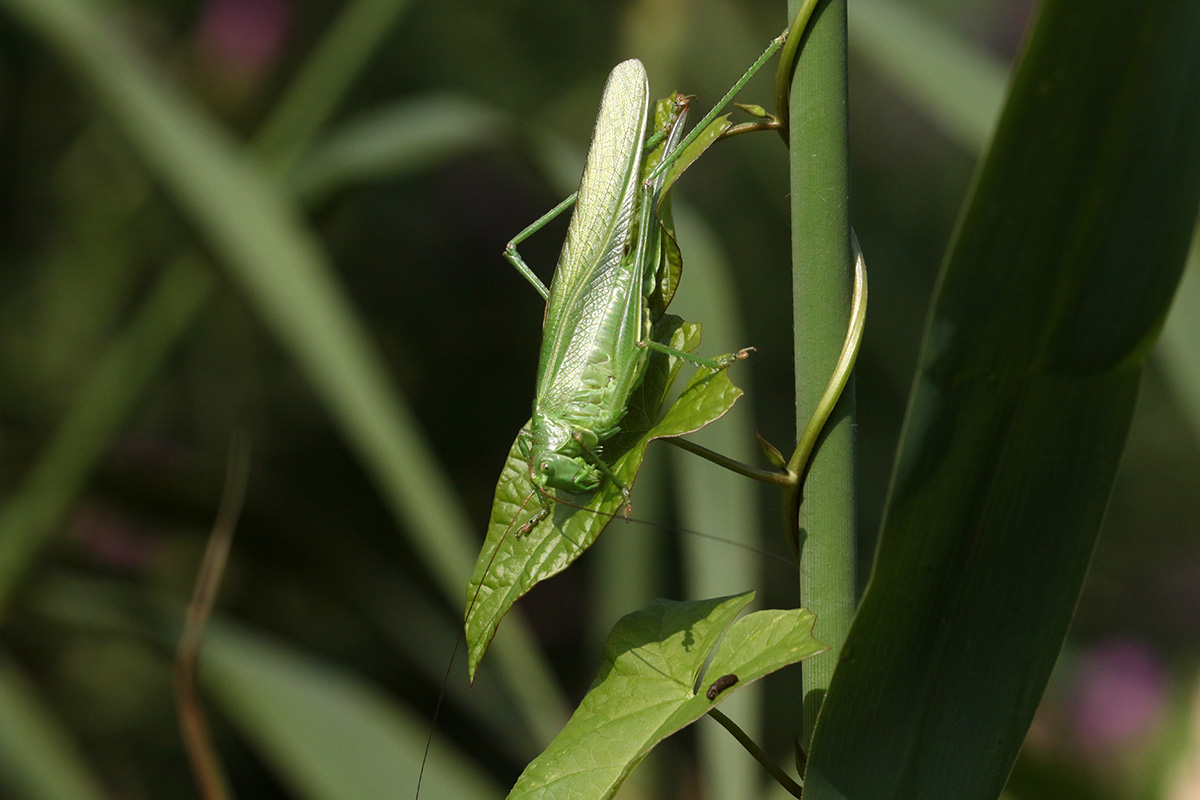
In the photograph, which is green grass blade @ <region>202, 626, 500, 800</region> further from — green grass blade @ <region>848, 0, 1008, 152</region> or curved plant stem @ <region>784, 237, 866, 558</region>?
green grass blade @ <region>848, 0, 1008, 152</region>

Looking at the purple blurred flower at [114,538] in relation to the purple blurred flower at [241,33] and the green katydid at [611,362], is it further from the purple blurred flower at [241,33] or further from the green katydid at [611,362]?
the green katydid at [611,362]

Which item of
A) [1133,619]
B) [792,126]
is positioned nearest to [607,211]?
[792,126]

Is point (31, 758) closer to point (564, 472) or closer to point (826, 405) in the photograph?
point (564, 472)

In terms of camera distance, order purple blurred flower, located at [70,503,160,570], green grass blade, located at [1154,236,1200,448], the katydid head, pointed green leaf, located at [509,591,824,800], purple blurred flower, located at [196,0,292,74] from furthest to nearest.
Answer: purple blurred flower, located at [196,0,292,74]
purple blurred flower, located at [70,503,160,570]
green grass blade, located at [1154,236,1200,448]
the katydid head
pointed green leaf, located at [509,591,824,800]

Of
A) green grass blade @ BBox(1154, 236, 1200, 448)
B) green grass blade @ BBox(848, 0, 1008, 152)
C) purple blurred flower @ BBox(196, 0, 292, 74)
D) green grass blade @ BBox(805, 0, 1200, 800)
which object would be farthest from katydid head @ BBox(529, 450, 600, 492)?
purple blurred flower @ BBox(196, 0, 292, 74)

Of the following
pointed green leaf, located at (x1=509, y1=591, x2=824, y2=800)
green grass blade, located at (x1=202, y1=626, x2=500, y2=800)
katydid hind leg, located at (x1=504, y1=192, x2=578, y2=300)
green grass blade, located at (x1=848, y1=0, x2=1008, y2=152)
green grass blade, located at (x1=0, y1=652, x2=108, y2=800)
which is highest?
green grass blade, located at (x1=848, y1=0, x2=1008, y2=152)

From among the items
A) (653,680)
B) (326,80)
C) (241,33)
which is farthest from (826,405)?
(241,33)

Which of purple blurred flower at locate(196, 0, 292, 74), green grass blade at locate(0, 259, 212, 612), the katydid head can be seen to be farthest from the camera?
purple blurred flower at locate(196, 0, 292, 74)

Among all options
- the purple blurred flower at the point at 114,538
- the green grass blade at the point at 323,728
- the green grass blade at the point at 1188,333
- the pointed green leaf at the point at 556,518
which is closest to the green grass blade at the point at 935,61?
the green grass blade at the point at 1188,333
